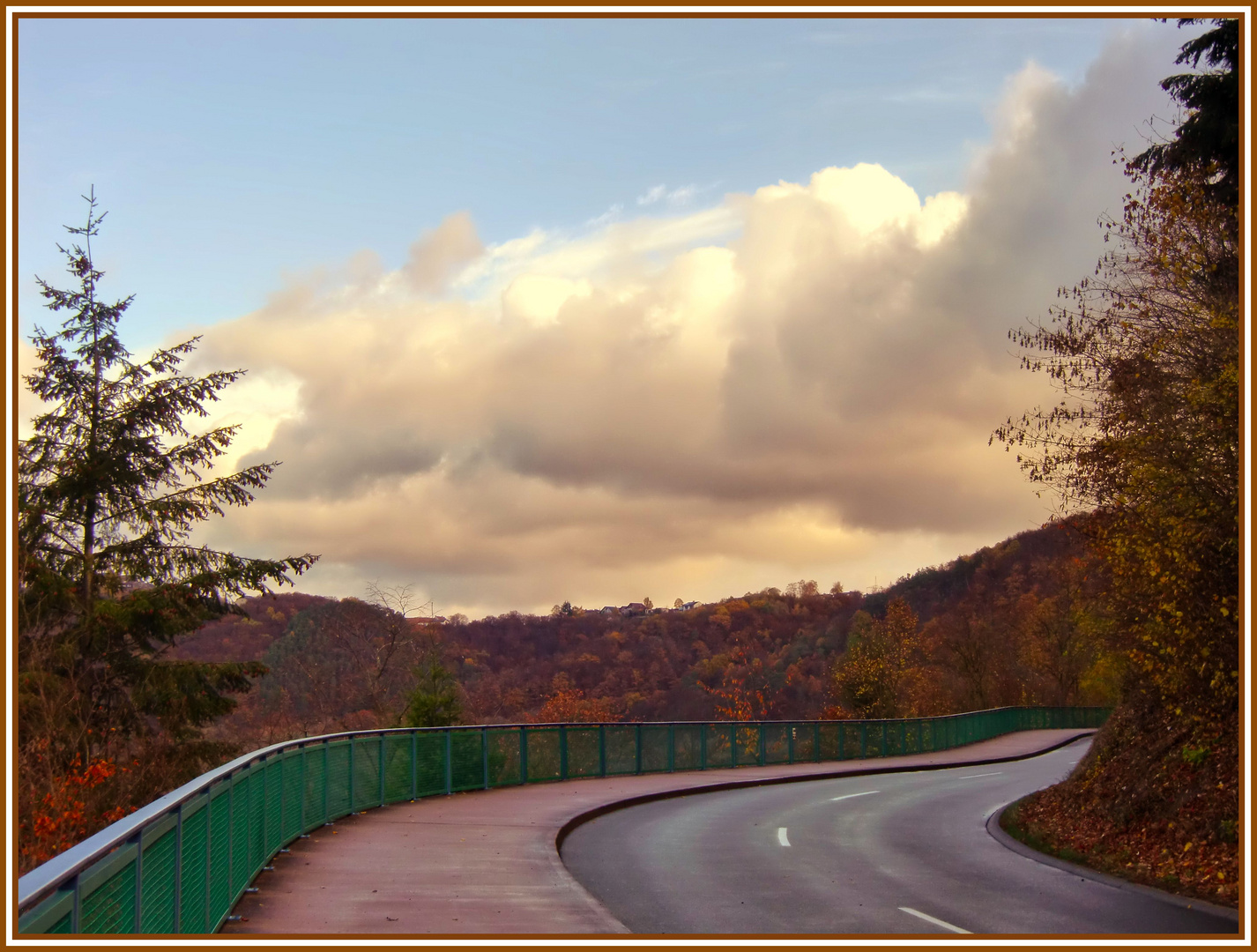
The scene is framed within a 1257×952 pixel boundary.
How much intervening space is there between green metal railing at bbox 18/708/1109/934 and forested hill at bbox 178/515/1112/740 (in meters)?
3.98

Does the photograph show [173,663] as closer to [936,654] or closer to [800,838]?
[800,838]

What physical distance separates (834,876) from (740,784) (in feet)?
48.6

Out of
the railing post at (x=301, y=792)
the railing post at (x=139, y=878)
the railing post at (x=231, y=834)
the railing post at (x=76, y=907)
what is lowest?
the railing post at (x=301, y=792)

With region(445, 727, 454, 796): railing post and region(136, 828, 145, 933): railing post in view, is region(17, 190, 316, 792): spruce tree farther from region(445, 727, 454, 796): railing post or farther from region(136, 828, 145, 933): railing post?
region(136, 828, 145, 933): railing post

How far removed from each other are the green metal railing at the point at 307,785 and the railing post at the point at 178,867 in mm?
12

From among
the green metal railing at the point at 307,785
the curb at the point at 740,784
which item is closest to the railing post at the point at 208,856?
the green metal railing at the point at 307,785

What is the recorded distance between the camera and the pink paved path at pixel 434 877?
33.0ft

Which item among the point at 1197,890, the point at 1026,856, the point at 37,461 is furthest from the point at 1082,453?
the point at 37,461

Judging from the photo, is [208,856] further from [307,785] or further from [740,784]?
[740,784]

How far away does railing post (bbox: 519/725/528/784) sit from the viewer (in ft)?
83.9

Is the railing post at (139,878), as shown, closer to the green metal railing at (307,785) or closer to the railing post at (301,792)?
the green metal railing at (307,785)

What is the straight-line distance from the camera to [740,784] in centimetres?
2869

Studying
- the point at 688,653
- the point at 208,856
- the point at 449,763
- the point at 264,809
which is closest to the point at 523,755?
the point at 449,763

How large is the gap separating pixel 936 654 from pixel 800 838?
241 ft
